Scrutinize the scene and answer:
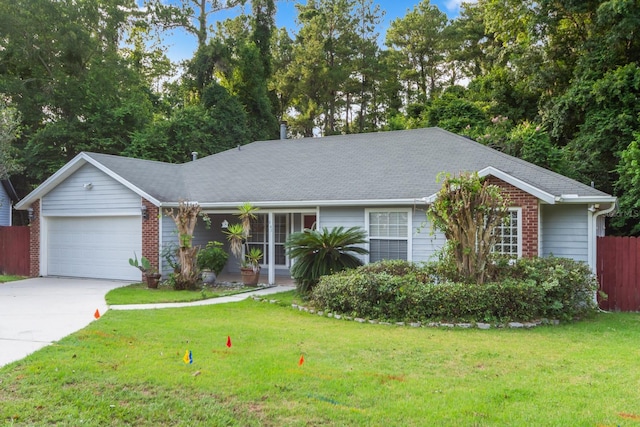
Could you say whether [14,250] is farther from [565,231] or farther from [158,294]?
[565,231]

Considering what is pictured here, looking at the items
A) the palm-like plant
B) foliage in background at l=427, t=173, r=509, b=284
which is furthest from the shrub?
the palm-like plant

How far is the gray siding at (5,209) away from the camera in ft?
74.0

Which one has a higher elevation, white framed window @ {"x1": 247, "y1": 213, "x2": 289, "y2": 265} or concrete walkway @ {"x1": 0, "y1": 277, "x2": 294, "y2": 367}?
white framed window @ {"x1": 247, "y1": 213, "x2": 289, "y2": 265}

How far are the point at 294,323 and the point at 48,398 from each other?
14.4 ft

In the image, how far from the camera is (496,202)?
29.4 feet

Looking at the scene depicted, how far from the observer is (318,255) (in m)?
10.9

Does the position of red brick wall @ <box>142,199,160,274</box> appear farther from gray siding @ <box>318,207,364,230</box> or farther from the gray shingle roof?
gray siding @ <box>318,207,364,230</box>

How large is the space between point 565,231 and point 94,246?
44.5ft

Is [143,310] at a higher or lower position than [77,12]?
lower

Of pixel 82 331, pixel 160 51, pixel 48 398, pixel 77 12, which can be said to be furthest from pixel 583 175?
pixel 160 51

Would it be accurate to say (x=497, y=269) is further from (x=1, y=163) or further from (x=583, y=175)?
(x=1, y=163)

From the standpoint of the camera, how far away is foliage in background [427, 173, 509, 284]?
898 centimetres

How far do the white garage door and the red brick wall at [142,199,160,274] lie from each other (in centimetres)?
35

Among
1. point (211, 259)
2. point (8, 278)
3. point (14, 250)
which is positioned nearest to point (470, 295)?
point (211, 259)
